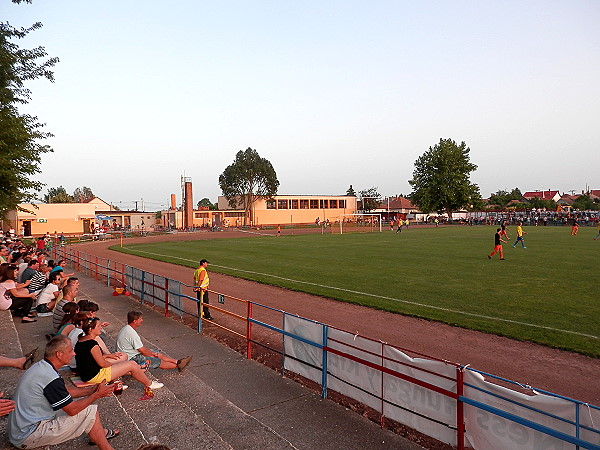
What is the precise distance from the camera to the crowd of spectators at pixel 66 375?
445cm

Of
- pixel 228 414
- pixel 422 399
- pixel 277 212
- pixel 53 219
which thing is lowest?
pixel 228 414

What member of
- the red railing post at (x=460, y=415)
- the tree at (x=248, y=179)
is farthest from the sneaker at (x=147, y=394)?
the tree at (x=248, y=179)

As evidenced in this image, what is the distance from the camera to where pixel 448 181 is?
279 feet

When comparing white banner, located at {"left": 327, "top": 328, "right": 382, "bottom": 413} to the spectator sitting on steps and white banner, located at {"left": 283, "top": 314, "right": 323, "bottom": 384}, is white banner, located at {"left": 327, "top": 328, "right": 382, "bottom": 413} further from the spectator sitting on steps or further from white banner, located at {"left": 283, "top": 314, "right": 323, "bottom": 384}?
the spectator sitting on steps

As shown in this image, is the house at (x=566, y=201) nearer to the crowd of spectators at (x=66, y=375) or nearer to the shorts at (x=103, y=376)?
the crowd of spectators at (x=66, y=375)

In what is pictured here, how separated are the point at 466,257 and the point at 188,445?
23.5 meters

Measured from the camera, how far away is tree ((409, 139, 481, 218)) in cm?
8425

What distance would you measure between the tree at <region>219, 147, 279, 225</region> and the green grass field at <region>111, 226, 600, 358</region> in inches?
2179

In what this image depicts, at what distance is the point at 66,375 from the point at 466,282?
14700 mm

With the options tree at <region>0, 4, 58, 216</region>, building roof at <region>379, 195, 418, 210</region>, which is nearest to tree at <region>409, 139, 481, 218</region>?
building roof at <region>379, 195, 418, 210</region>

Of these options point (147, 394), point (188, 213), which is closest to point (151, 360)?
point (147, 394)

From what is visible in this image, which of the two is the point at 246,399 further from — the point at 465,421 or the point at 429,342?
the point at 429,342

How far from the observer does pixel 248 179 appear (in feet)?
278

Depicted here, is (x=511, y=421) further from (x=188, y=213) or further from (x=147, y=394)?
(x=188, y=213)
